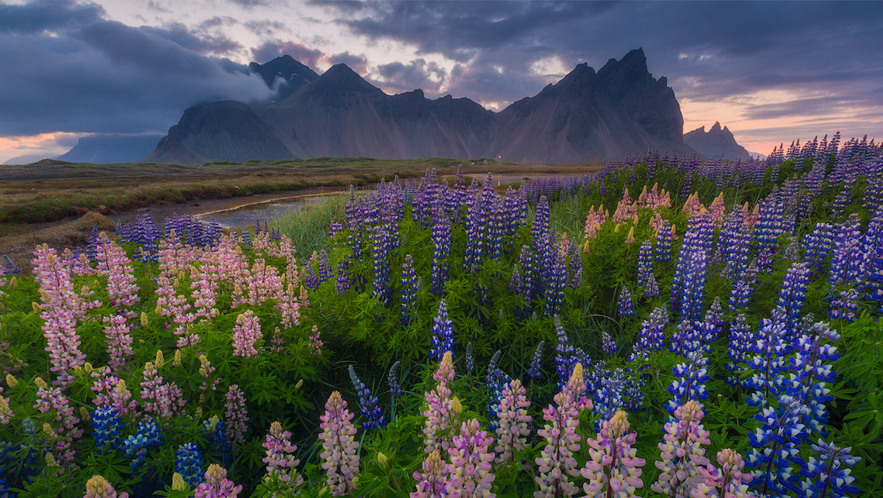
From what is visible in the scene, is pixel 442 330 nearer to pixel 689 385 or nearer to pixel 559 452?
pixel 559 452

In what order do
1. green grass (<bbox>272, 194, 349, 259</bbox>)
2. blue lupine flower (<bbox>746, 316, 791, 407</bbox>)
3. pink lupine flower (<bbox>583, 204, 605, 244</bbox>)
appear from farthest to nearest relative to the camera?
green grass (<bbox>272, 194, 349, 259</bbox>)
pink lupine flower (<bbox>583, 204, 605, 244</bbox>)
blue lupine flower (<bbox>746, 316, 791, 407</bbox>)

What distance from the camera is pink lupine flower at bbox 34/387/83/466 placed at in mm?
2924

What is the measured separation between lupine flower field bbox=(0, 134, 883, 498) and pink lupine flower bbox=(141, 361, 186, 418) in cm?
3

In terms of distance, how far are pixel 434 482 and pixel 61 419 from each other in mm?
3467

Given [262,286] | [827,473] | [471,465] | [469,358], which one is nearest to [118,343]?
[262,286]

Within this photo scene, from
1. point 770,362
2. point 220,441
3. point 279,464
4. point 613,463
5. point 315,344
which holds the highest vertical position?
point 770,362

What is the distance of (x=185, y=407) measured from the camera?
12.1 ft

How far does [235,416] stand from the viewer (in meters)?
3.59

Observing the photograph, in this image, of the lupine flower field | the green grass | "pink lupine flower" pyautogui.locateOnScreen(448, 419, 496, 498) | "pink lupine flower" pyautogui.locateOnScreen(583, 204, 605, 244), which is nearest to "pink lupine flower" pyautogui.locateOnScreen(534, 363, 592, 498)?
the lupine flower field

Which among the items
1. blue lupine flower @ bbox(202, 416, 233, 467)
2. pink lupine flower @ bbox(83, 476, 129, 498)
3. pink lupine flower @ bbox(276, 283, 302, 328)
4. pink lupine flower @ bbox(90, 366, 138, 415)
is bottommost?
blue lupine flower @ bbox(202, 416, 233, 467)

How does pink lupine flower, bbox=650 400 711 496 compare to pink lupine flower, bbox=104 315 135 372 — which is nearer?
pink lupine flower, bbox=650 400 711 496

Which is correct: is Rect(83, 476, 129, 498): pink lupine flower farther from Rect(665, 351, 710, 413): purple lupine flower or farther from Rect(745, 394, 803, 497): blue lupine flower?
Rect(745, 394, 803, 497): blue lupine flower

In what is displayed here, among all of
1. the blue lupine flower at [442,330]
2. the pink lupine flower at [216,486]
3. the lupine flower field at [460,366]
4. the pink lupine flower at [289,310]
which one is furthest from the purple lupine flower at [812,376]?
the pink lupine flower at [289,310]

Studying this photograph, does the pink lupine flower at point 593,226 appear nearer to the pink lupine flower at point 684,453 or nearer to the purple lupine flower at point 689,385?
the purple lupine flower at point 689,385
